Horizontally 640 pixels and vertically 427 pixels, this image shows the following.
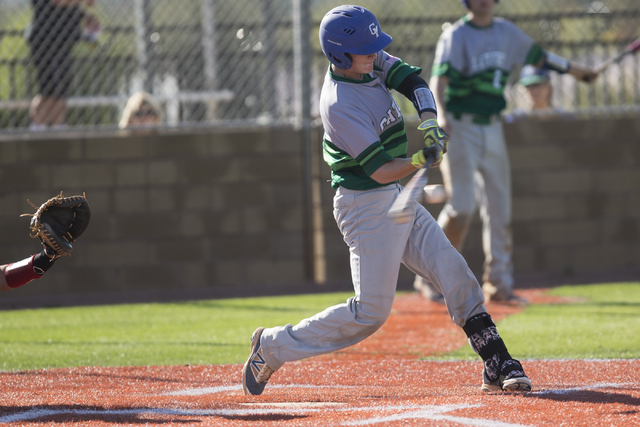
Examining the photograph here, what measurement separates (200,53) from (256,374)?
18.3 ft

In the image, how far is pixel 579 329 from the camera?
6055mm

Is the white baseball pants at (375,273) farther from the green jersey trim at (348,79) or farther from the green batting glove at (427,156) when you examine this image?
the green jersey trim at (348,79)

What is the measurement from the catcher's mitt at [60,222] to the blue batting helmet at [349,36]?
4.68ft

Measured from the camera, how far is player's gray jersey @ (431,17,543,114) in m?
6.92

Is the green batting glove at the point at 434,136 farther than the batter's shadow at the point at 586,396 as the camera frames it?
Yes

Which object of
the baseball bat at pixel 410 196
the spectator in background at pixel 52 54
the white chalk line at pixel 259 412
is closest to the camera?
the white chalk line at pixel 259 412

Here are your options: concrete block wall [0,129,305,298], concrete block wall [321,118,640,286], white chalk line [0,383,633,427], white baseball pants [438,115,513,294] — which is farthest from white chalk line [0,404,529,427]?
concrete block wall [321,118,640,286]

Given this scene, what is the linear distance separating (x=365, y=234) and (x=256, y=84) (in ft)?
17.7

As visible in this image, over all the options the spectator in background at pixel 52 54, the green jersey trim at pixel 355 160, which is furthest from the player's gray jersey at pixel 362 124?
the spectator in background at pixel 52 54

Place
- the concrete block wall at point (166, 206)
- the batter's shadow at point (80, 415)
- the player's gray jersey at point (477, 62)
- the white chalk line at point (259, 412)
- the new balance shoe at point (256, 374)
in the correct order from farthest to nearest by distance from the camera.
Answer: the concrete block wall at point (166, 206)
the player's gray jersey at point (477, 62)
the new balance shoe at point (256, 374)
the batter's shadow at point (80, 415)
the white chalk line at point (259, 412)

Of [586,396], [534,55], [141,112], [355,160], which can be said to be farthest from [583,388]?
[141,112]

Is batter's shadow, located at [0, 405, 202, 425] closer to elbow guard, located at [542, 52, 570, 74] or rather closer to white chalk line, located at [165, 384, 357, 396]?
white chalk line, located at [165, 384, 357, 396]

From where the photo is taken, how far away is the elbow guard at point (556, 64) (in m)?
6.94

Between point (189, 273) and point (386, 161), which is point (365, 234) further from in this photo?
point (189, 273)
